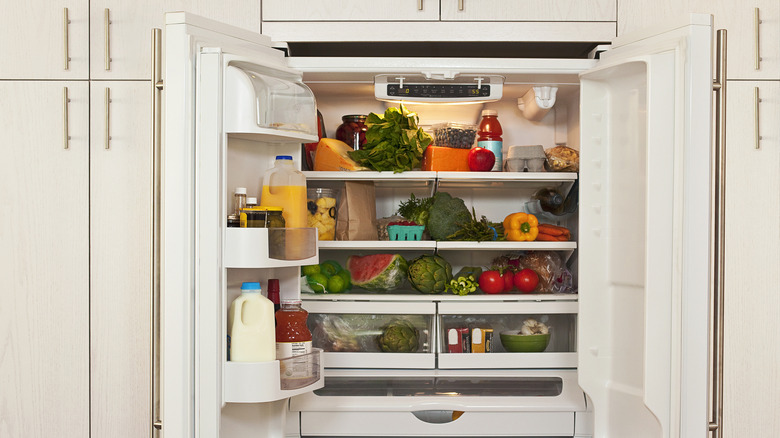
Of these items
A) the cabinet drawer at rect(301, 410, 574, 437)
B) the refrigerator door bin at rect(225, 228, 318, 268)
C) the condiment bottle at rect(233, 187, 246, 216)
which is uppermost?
the condiment bottle at rect(233, 187, 246, 216)

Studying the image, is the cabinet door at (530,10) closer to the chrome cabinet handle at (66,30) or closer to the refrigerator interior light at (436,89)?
the refrigerator interior light at (436,89)

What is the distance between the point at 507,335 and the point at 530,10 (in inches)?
40.7

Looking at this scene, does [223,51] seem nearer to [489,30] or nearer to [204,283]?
[204,283]

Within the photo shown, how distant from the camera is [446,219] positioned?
2.17m

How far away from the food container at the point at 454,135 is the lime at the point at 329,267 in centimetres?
55

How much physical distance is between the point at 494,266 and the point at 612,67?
0.79m

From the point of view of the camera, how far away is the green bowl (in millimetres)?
2107

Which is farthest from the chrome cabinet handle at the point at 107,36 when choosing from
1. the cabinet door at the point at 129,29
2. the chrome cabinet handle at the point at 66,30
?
the chrome cabinet handle at the point at 66,30

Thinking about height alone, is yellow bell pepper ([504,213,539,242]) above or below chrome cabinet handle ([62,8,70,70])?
below

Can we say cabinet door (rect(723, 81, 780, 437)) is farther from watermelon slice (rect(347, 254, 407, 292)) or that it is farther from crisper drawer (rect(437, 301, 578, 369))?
watermelon slice (rect(347, 254, 407, 292))

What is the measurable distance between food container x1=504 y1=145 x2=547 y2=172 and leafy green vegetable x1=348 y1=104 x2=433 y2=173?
303 mm

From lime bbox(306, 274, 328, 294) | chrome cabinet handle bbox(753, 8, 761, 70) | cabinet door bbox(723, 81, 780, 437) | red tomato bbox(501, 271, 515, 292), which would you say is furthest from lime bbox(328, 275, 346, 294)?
chrome cabinet handle bbox(753, 8, 761, 70)

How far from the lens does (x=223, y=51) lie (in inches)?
62.2

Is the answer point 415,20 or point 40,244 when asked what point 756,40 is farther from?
point 40,244
